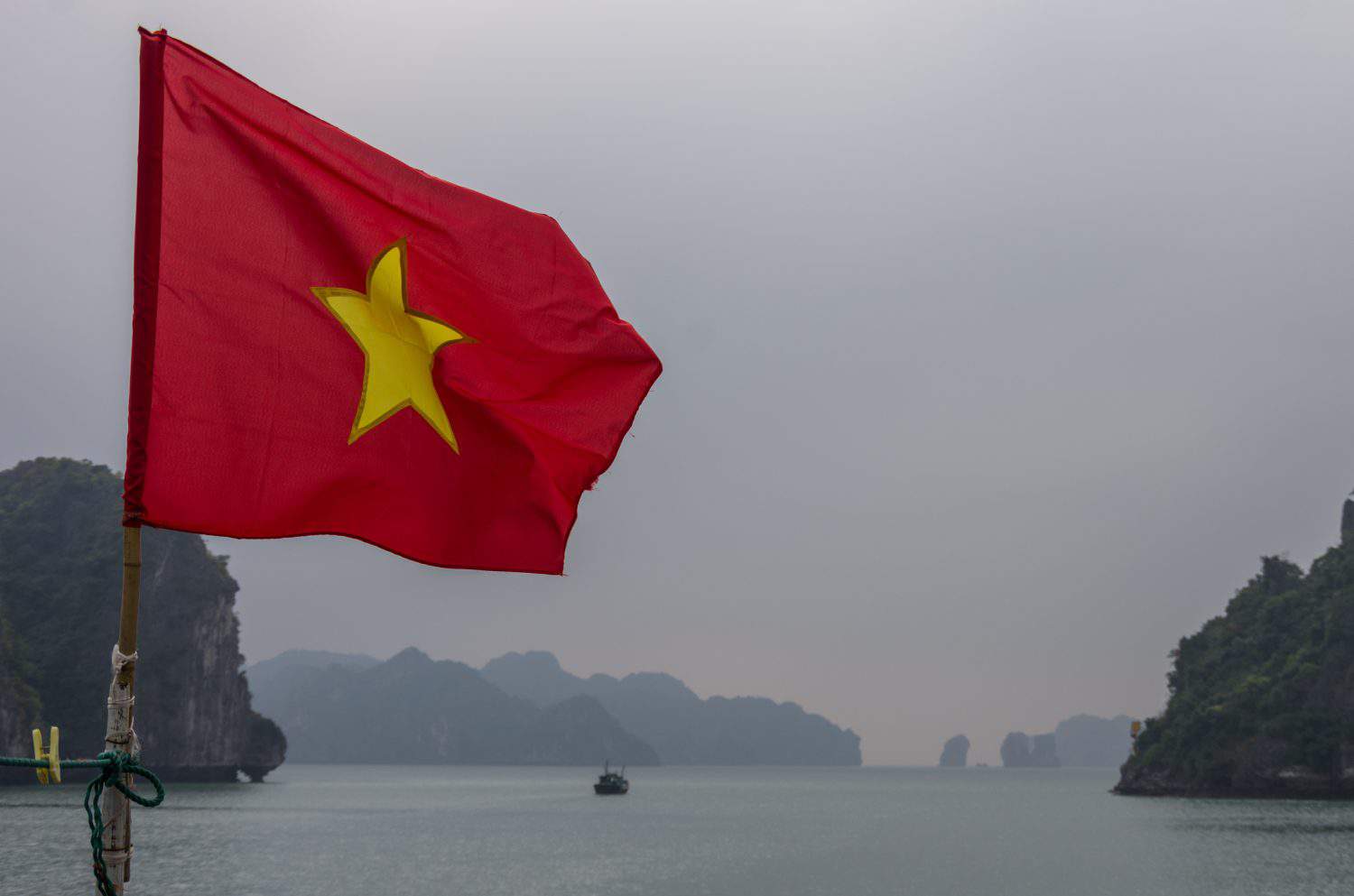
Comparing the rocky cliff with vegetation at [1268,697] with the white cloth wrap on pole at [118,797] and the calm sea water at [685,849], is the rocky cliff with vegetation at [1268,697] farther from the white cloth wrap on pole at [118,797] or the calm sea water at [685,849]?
the white cloth wrap on pole at [118,797]

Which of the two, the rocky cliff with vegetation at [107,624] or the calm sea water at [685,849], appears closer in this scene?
the calm sea water at [685,849]

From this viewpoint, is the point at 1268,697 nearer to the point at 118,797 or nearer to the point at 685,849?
the point at 685,849

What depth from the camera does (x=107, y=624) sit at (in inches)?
4993

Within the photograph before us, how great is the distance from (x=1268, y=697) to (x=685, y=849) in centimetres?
5970

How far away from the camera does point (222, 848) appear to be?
204ft

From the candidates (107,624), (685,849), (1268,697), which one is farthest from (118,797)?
(107,624)

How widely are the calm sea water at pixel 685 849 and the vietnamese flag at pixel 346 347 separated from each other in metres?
42.5

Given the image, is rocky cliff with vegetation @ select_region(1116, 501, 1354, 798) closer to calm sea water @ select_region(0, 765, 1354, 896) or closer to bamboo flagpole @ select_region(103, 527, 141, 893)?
calm sea water @ select_region(0, 765, 1354, 896)


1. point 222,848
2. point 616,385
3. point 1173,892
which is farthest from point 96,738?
point 616,385

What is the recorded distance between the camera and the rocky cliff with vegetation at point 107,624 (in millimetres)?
121938

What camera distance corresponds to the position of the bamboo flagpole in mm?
4871

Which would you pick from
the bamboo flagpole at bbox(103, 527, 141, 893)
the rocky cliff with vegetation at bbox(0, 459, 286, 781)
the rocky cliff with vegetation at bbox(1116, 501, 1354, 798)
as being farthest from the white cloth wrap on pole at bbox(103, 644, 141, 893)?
the rocky cliff with vegetation at bbox(0, 459, 286, 781)

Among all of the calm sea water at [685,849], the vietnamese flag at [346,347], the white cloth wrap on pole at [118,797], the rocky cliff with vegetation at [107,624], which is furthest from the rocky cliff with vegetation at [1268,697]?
the white cloth wrap on pole at [118,797]

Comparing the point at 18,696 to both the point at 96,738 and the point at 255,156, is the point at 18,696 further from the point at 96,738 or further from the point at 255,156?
the point at 255,156
